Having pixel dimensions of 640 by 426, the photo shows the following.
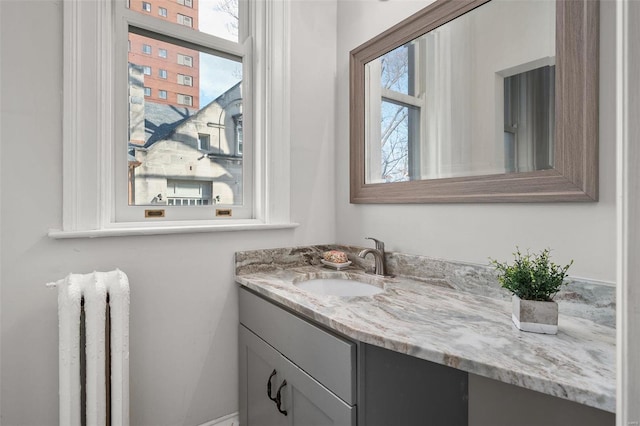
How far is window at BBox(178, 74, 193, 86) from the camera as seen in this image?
142 centimetres

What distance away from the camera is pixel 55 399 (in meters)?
1.09

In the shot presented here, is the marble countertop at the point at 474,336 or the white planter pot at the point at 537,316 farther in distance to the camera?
the white planter pot at the point at 537,316

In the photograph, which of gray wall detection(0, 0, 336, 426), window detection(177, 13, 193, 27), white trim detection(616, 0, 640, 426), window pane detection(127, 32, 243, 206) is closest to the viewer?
white trim detection(616, 0, 640, 426)

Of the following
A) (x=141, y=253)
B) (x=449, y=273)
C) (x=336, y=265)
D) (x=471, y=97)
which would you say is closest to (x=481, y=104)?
(x=471, y=97)

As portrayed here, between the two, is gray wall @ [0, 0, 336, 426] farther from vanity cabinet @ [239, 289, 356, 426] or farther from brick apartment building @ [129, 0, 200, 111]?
brick apartment building @ [129, 0, 200, 111]

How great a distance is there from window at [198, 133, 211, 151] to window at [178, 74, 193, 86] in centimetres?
23

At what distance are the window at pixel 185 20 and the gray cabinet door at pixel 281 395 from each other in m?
1.40

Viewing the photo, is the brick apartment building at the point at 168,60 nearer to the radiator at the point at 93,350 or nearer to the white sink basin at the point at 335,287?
the radiator at the point at 93,350

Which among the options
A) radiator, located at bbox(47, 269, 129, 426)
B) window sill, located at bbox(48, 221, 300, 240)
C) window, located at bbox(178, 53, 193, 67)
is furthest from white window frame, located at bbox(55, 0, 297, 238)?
radiator, located at bbox(47, 269, 129, 426)

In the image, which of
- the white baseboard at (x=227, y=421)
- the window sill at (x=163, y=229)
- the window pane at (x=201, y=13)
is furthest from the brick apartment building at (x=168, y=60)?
the white baseboard at (x=227, y=421)

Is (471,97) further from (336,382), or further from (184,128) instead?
(184,128)

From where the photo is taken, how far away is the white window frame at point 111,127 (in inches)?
43.4

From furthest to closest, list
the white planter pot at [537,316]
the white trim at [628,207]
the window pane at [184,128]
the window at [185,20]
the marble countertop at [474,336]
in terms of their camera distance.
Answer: the window at [185,20], the window pane at [184,128], the white planter pot at [537,316], the marble countertop at [474,336], the white trim at [628,207]

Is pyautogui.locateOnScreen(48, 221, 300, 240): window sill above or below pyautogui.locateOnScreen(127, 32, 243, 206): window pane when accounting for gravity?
below
